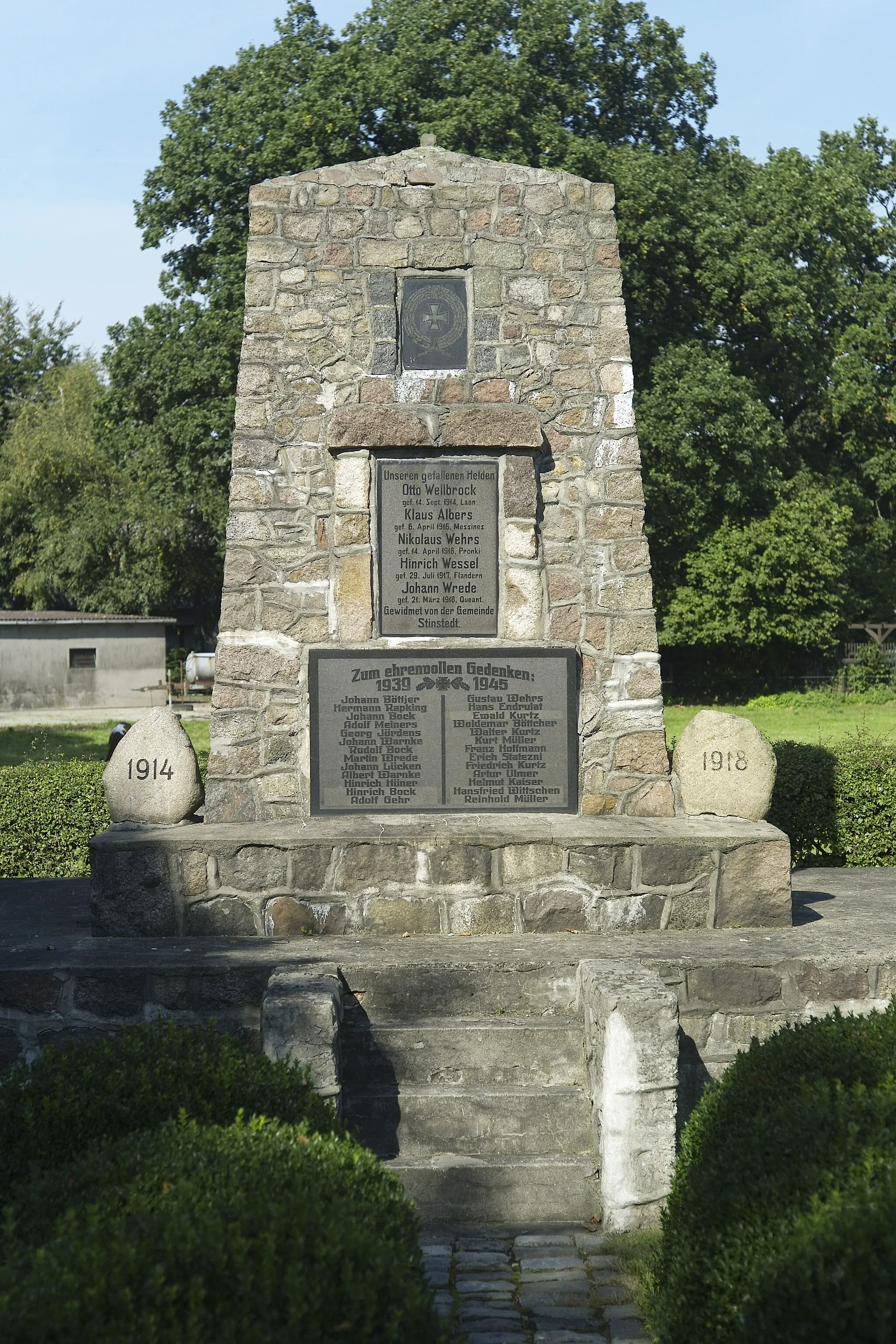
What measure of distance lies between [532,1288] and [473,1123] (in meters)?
1.00

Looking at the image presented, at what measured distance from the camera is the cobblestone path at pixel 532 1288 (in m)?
3.91

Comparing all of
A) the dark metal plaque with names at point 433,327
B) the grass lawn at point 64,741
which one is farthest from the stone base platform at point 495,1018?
the grass lawn at point 64,741

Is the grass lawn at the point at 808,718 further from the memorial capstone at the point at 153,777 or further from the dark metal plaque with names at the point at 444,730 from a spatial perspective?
the memorial capstone at the point at 153,777

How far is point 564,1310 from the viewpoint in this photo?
4074mm

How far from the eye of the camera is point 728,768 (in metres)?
6.70

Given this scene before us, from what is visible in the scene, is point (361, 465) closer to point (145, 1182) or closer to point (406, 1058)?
point (406, 1058)

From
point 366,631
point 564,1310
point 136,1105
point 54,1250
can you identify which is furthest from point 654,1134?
point 366,631

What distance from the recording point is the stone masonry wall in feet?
22.4

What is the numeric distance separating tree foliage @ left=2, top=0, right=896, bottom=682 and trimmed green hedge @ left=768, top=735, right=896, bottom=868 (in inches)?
526

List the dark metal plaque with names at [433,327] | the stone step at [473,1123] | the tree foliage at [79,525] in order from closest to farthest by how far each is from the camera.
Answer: the stone step at [473,1123] < the dark metal plaque with names at [433,327] < the tree foliage at [79,525]

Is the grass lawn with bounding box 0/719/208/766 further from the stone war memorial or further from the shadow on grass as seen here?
the shadow on grass

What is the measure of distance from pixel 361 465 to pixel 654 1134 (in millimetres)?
3776

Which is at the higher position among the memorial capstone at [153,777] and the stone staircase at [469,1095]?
the memorial capstone at [153,777]

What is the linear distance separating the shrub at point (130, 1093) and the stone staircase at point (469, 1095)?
1.32 metres
